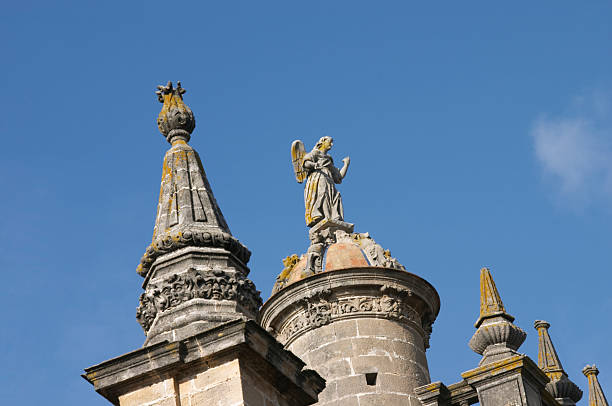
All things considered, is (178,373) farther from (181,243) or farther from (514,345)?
(514,345)

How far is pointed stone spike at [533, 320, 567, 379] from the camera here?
762 inches

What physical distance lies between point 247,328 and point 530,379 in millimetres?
5660

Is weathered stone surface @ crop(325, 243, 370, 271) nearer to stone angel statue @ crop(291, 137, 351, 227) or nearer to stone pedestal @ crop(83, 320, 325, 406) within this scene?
stone angel statue @ crop(291, 137, 351, 227)

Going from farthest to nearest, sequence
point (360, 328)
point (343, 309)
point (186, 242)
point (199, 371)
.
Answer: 1. point (343, 309)
2. point (360, 328)
3. point (186, 242)
4. point (199, 371)

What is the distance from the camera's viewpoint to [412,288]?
17.1 m

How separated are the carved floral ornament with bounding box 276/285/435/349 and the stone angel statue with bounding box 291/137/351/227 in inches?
66.0

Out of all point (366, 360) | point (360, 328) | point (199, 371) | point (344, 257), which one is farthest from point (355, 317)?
point (199, 371)

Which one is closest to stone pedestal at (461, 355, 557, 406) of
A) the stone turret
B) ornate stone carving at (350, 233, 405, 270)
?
the stone turret

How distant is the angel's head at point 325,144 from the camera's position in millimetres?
19562

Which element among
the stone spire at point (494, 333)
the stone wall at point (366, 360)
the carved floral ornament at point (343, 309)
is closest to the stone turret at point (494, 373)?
the stone spire at point (494, 333)

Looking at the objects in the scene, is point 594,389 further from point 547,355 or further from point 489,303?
point 489,303

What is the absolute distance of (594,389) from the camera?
20.3 meters

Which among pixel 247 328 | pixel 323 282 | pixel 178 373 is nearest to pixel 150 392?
pixel 178 373

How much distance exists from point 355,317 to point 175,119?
5.43m
